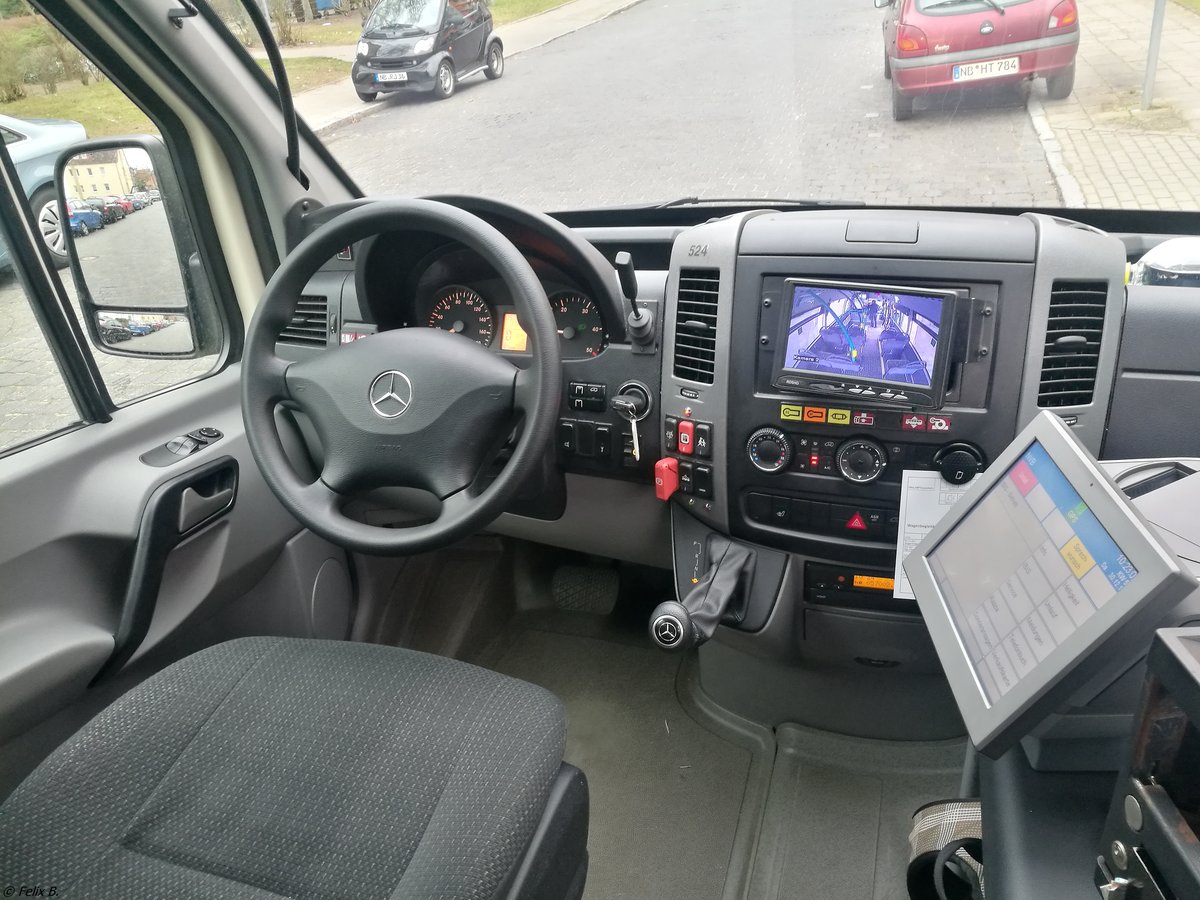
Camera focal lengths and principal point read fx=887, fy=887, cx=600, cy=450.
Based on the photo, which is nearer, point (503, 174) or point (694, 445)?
point (694, 445)

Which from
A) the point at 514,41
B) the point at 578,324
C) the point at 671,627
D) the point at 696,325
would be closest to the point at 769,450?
the point at 696,325

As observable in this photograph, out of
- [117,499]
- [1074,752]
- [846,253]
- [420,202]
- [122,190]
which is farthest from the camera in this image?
[122,190]

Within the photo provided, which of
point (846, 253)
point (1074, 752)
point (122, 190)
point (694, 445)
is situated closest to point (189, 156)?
point (122, 190)

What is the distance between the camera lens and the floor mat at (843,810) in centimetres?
193

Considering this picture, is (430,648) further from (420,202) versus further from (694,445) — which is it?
(420,202)

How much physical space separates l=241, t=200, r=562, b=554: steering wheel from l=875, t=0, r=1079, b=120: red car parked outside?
93 cm

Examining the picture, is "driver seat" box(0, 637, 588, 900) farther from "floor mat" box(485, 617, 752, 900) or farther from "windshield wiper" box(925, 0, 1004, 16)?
"windshield wiper" box(925, 0, 1004, 16)

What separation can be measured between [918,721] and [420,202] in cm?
166

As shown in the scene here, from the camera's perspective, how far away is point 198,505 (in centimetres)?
185

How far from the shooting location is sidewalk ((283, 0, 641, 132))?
2135 mm

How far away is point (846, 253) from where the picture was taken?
5.29ft

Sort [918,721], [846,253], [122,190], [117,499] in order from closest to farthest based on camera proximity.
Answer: [846,253], [117,499], [122,190], [918,721]

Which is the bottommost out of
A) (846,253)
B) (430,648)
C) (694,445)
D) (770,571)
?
(430,648)

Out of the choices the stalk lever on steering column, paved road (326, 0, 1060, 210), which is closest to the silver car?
paved road (326, 0, 1060, 210)
